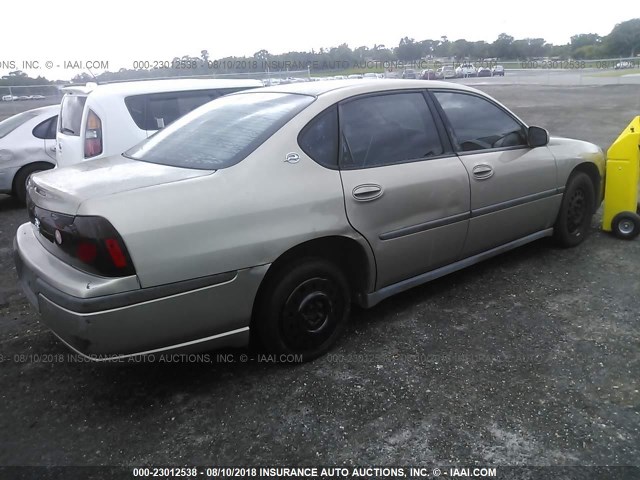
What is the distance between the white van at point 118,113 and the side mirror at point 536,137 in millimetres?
3677

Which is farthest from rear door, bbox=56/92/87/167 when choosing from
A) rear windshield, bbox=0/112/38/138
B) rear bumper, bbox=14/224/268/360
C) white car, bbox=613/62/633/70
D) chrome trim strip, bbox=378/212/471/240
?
white car, bbox=613/62/633/70

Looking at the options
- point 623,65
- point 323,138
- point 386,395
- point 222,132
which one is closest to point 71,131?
point 222,132

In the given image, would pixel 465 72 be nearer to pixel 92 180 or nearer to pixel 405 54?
pixel 405 54

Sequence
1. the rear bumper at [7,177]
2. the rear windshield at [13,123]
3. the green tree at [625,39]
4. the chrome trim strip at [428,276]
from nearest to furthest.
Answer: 1. the chrome trim strip at [428,276]
2. the rear bumper at [7,177]
3. the rear windshield at [13,123]
4. the green tree at [625,39]

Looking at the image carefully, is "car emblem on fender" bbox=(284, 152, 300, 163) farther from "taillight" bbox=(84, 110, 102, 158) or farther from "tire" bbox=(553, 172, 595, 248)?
"taillight" bbox=(84, 110, 102, 158)

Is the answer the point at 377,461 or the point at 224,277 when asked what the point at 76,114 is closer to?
the point at 224,277

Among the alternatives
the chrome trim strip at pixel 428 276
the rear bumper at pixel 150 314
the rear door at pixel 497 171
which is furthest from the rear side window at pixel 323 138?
the rear door at pixel 497 171

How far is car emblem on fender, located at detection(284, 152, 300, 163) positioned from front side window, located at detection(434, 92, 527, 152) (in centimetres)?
136

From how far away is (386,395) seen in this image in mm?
2742

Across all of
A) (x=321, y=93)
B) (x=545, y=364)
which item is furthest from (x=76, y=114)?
(x=545, y=364)

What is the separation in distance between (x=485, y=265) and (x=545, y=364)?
157 centimetres

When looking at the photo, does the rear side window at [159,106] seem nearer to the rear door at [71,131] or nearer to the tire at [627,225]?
the rear door at [71,131]

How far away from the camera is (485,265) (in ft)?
14.6

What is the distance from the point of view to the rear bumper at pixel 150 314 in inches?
92.0
